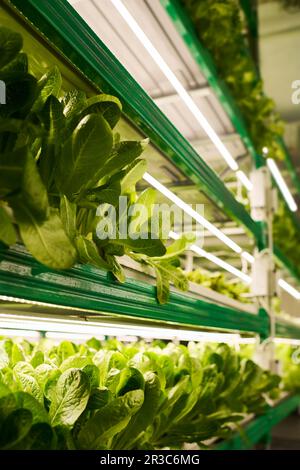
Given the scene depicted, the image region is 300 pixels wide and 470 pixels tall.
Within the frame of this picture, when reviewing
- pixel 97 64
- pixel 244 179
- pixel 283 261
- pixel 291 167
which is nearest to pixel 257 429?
pixel 244 179

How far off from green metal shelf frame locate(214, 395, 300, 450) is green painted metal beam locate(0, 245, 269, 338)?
66cm

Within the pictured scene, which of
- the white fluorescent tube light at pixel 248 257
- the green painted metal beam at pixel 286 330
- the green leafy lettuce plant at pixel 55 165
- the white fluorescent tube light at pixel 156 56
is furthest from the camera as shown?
the green painted metal beam at pixel 286 330

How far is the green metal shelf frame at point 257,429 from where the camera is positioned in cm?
218

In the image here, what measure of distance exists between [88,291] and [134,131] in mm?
752

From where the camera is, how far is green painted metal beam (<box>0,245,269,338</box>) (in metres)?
0.83

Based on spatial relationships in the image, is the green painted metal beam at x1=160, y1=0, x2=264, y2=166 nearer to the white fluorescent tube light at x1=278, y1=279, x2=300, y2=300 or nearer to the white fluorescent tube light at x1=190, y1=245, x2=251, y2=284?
the white fluorescent tube light at x1=190, y1=245, x2=251, y2=284

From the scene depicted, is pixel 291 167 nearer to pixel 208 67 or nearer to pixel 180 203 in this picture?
pixel 208 67

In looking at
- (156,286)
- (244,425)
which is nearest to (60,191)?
(156,286)

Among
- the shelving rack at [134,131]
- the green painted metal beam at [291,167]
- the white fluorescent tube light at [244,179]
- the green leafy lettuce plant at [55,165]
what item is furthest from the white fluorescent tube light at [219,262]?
the green painted metal beam at [291,167]

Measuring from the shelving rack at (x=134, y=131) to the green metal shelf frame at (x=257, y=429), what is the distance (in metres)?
0.02

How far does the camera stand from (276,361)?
348 centimetres

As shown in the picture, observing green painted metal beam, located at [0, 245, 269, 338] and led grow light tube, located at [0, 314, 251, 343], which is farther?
led grow light tube, located at [0, 314, 251, 343]

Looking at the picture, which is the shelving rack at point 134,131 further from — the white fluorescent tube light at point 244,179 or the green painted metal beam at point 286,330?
the green painted metal beam at point 286,330

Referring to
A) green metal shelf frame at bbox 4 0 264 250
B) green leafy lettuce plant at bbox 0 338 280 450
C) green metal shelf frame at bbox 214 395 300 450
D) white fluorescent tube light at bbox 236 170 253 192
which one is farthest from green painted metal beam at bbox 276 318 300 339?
green metal shelf frame at bbox 4 0 264 250
